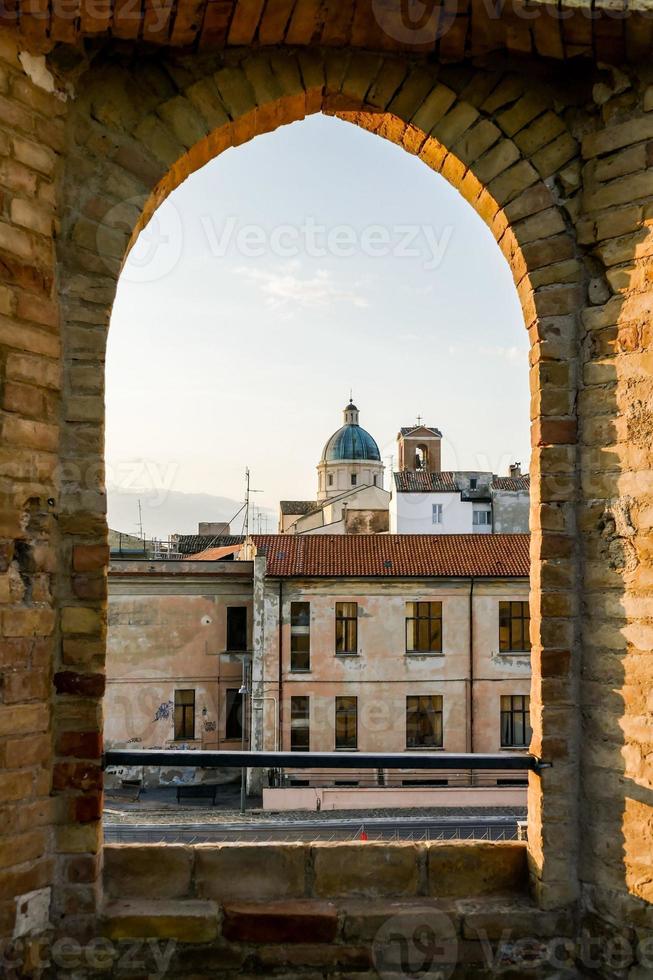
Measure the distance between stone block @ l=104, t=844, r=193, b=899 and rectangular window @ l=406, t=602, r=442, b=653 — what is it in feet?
A: 53.7

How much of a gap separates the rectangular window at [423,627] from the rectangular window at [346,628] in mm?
1253

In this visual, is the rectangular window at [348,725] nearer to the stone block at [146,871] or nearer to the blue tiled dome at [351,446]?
the stone block at [146,871]

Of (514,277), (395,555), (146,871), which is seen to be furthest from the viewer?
(395,555)

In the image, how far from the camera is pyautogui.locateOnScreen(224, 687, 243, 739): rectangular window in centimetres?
1989

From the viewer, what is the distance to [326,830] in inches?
603

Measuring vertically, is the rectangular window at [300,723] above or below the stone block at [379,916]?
below

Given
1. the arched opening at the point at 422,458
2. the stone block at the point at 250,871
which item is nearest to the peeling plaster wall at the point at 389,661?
the stone block at the point at 250,871

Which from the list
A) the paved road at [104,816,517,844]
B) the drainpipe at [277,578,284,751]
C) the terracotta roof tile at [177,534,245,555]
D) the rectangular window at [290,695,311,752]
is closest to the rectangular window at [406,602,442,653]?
the rectangular window at [290,695,311,752]

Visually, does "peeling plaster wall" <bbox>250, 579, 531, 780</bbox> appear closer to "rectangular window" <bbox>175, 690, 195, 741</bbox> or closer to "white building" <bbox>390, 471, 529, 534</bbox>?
"rectangular window" <bbox>175, 690, 195, 741</bbox>

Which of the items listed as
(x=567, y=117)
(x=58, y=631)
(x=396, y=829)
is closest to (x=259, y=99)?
(x=567, y=117)

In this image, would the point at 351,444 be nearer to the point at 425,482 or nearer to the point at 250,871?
the point at 425,482

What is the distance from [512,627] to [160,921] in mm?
17127

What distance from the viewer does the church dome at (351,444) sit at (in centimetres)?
5881

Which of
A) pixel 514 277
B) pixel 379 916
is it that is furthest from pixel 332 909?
pixel 514 277
